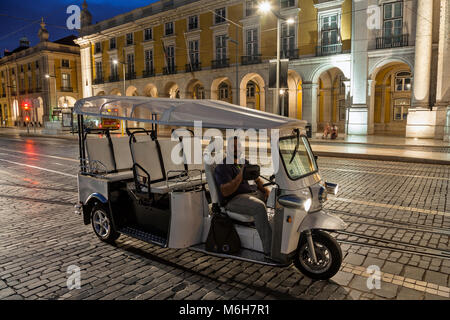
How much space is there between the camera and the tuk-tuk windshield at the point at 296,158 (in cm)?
407

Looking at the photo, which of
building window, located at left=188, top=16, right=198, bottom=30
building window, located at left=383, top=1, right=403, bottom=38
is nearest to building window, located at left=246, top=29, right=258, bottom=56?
building window, located at left=188, top=16, right=198, bottom=30

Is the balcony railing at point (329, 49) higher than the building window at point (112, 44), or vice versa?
the building window at point (112, 44)

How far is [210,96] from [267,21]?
29.1 ft

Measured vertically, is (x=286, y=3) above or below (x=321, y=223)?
above

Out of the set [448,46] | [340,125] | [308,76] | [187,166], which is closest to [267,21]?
[308,76]

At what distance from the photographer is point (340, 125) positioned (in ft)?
114

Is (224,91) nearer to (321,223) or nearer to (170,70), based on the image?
(170,70)

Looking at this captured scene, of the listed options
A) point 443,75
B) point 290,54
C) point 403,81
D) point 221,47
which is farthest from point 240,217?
point 403,81

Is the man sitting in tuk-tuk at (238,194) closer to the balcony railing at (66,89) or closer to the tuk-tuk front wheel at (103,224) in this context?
the tuk-tuk front wheel at (103,224)

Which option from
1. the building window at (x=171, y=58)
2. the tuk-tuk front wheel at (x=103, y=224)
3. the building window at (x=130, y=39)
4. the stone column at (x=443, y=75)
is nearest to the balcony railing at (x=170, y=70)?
the building window at (x=171, y=58)

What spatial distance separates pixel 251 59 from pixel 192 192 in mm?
29410

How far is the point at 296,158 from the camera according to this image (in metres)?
4.23

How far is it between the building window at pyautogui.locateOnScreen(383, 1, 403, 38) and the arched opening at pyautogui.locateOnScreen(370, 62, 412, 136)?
6229 mm

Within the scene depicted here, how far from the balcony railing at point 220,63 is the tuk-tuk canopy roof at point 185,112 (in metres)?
29.4
